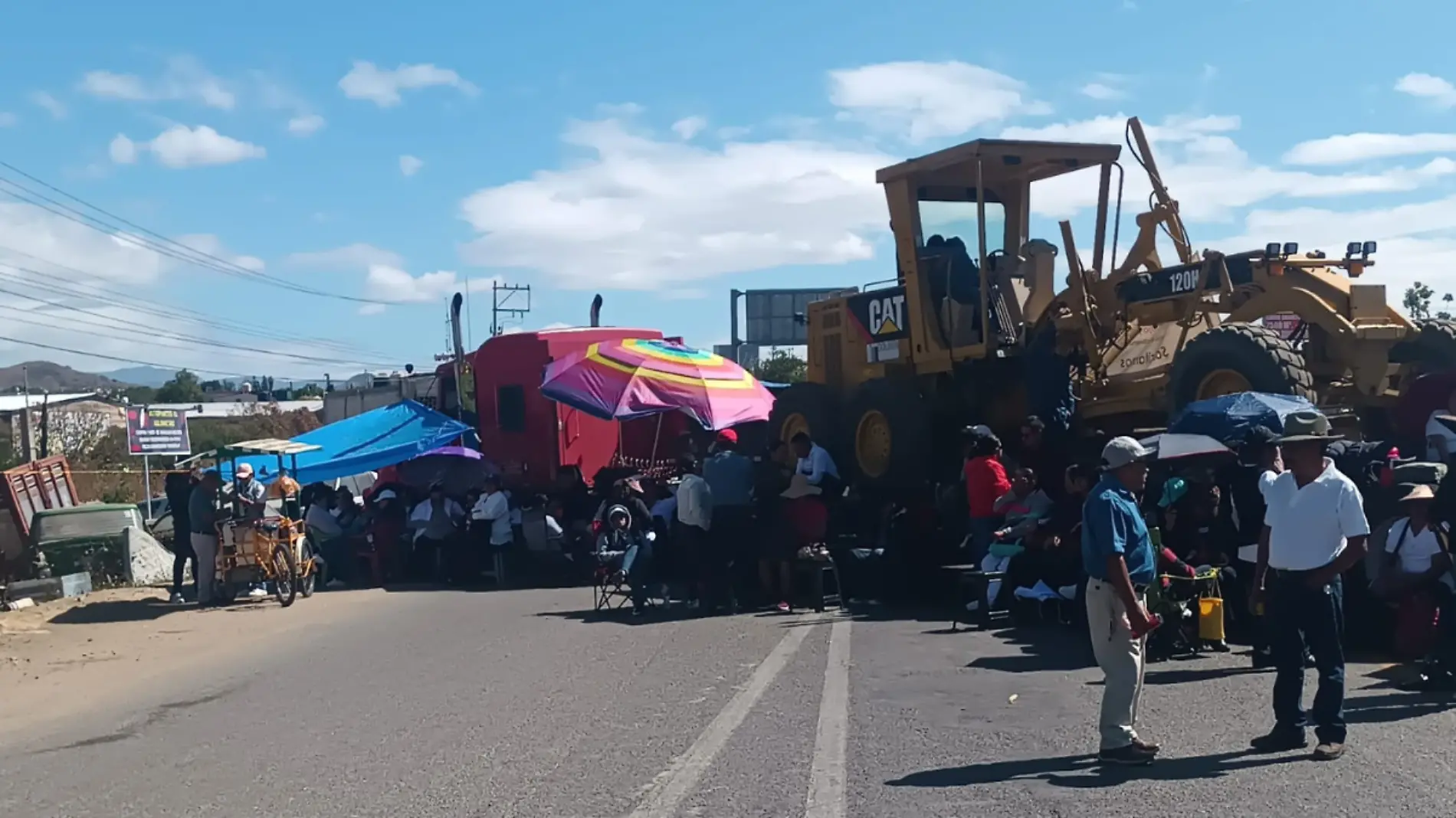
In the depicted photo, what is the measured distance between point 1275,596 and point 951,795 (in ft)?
7.14

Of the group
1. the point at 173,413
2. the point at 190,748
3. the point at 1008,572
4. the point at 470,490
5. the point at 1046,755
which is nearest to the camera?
the point at 1046,755

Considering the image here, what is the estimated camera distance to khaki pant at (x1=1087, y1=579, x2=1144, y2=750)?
7137 millimetres

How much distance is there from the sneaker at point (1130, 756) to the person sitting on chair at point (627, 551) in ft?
27.2

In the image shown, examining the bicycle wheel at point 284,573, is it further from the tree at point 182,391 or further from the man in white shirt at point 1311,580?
the tree at point 182,391

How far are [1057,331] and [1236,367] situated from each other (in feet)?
9.17

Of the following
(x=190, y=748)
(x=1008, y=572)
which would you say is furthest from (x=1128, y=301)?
(x=190, y=748)

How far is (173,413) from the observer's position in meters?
28.4

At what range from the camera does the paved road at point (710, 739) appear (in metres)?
6.73

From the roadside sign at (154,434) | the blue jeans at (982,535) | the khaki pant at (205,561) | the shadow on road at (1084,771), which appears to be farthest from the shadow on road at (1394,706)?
the roadside sign at (154,434)

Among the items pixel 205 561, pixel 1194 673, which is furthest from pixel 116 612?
pixel 1194 673

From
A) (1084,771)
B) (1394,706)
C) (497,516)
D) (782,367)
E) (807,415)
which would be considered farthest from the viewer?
(782,367)

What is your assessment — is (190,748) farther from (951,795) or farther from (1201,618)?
(1201,618)

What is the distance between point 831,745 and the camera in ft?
25.9

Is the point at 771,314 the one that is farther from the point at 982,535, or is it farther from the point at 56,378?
the point at 56,378
